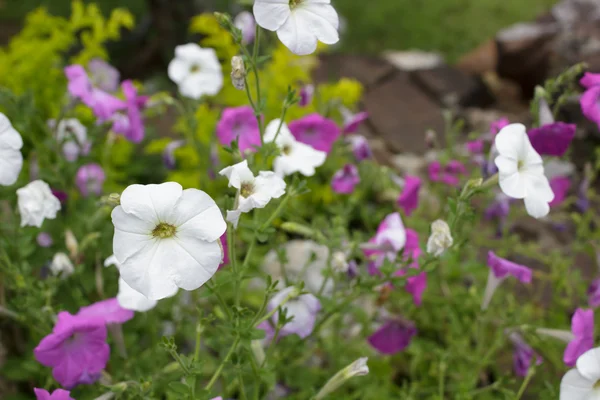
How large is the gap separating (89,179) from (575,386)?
170cm

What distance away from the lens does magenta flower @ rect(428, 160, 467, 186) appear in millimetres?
2137

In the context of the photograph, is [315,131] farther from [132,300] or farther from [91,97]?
[132,300]

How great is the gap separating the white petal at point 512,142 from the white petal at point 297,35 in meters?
0.40

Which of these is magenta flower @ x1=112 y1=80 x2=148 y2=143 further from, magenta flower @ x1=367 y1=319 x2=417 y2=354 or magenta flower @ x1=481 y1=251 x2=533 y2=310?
magenta flower @ x1=481 y1=251 x2=533 y2=310

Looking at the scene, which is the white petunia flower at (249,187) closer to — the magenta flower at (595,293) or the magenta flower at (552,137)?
the magenta flower at (552,137)

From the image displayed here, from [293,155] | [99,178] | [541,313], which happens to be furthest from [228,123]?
[541,313]

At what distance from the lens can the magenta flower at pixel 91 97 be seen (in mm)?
1786

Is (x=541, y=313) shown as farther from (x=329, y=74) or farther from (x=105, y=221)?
(x=329, y=74)

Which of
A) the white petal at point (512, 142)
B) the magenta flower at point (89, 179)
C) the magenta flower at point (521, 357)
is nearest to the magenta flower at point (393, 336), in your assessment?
the magenta flower at point (521, 357)

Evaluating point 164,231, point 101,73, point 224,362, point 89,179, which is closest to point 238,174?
point 164,231

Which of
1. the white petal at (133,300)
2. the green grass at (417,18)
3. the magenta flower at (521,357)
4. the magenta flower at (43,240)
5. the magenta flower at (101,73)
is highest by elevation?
the white petal at (133,300)

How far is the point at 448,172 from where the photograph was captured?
2193 millimetres

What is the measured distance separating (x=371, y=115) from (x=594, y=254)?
242 cm

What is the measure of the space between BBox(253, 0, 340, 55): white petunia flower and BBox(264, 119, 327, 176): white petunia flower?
0.36m
